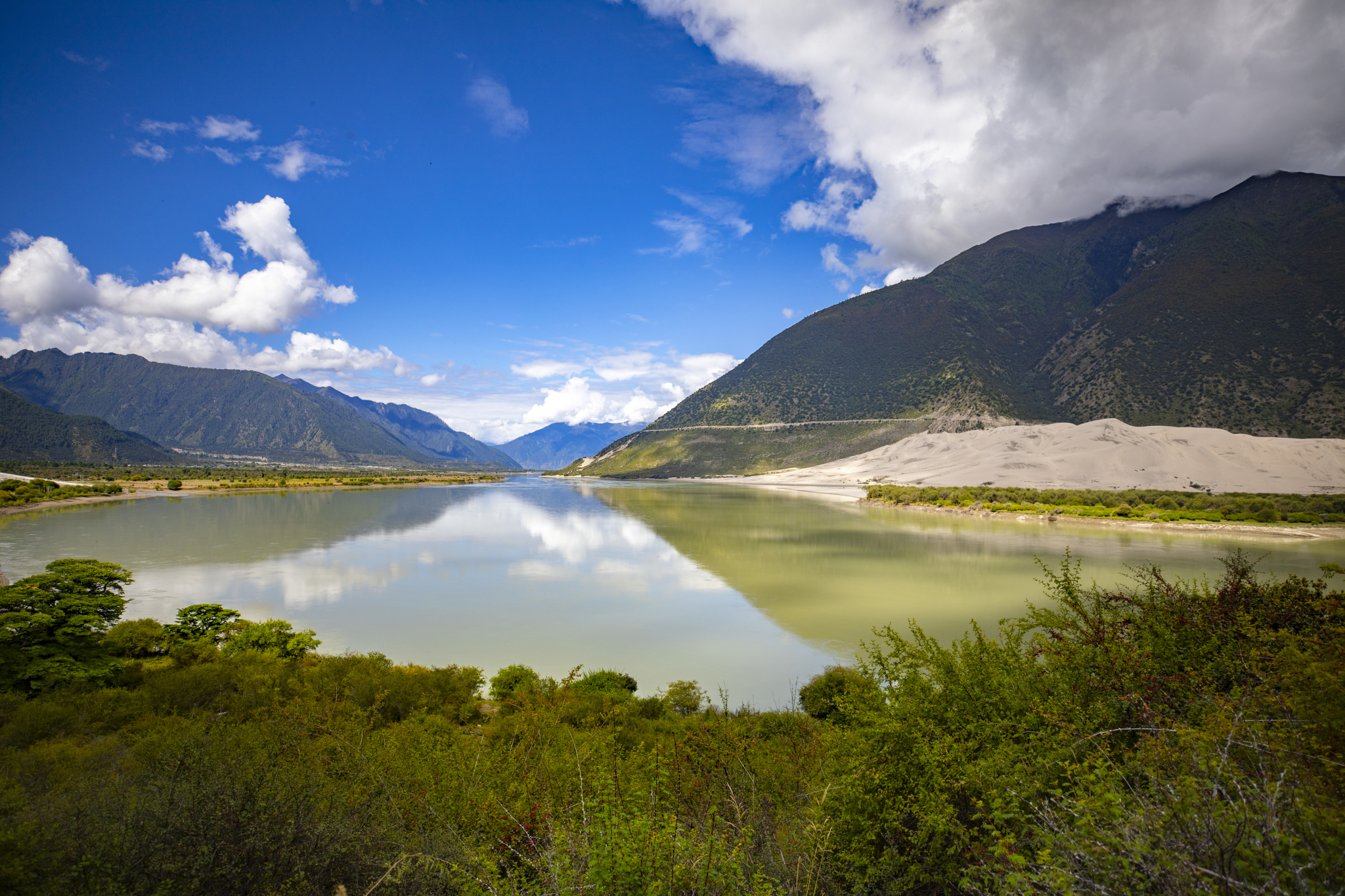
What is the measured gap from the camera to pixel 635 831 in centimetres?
389

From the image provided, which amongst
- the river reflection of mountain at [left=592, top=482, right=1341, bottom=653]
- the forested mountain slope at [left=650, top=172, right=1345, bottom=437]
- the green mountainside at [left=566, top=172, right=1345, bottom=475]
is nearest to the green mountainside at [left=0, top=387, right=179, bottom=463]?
the green mountainside at [left=566, top=172, right=1345, bottom=475]

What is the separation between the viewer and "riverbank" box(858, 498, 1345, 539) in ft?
105

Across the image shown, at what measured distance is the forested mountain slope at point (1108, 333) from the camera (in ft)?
266

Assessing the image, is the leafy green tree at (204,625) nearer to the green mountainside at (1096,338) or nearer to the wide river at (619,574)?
the wide river at (619,574)

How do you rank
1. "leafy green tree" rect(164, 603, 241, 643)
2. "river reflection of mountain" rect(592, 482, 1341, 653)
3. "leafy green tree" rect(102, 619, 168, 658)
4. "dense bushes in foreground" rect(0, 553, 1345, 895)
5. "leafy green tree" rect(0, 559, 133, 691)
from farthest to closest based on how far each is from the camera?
"river reflection of mountain" rect(592, 482, 1341, 653), "leafy green tree" rect(164, 603, 241, 643), "leafy green tree" rect(102, 619, 168, 658), "leafy green tree" rect(0, 559, 133, 691), "dense bushes in foreground" rect(0, 553, 1345, 895)

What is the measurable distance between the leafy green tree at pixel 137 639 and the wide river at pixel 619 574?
350 cm

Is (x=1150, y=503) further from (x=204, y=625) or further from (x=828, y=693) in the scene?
(x=204, y=625)

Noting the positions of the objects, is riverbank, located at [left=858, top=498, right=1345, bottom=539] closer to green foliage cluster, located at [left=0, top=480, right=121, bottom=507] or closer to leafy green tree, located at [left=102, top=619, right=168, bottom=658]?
leafy green tree, located at [left=102, top=619, right=168, bottom=658]

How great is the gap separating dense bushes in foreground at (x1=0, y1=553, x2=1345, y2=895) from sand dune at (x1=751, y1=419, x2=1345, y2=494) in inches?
2239

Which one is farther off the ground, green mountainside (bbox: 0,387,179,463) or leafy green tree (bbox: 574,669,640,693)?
green mountainside (bbox: 0,387,179,463)

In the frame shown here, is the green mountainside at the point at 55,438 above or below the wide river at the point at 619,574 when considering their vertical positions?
above

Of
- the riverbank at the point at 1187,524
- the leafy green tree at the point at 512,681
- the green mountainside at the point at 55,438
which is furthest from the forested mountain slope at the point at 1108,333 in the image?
the green mountainside at the point at 55,438

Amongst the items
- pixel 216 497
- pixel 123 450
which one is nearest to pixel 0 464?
pixel 216 497

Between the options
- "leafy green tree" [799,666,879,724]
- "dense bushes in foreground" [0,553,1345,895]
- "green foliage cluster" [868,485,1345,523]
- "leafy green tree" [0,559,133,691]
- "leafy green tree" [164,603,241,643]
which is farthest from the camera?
"green foliage cluster" [868,485,1345,523]
